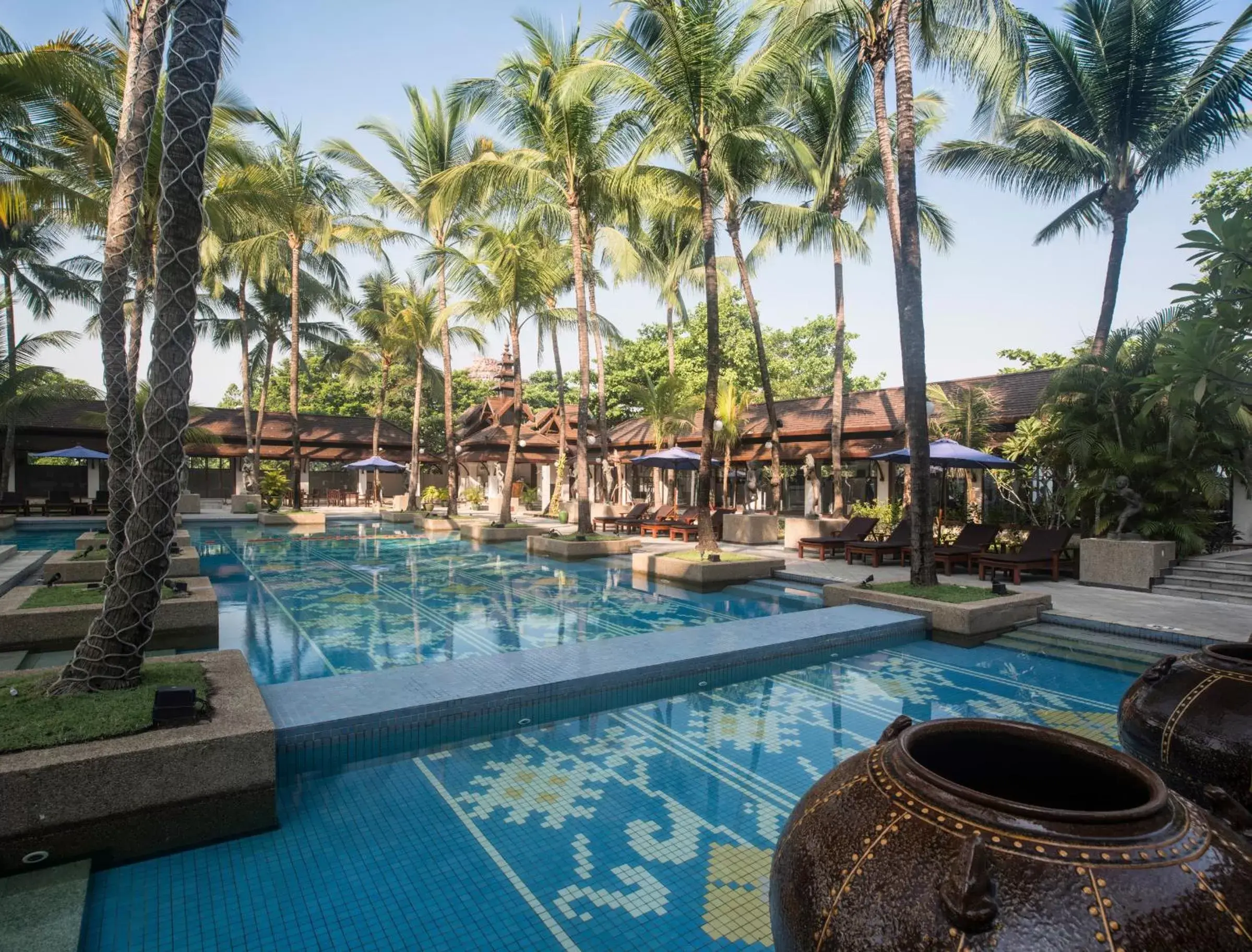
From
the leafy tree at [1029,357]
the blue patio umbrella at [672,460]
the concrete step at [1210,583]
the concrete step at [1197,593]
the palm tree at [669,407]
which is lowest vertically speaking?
the concrete step at [1197,593]

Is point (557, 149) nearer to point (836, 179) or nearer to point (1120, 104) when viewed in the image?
point (836, 179)

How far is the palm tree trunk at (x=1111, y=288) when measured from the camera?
14.1m

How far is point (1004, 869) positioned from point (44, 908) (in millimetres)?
3736

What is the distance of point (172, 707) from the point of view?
393 cm

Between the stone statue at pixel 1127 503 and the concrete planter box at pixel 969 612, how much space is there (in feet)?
12.4

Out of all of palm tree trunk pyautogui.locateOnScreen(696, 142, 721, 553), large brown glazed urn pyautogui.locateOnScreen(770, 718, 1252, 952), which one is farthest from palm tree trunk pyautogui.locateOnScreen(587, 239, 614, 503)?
large brown glazed urn pyautogui.locateOnScreen(770, 718, 1252, 952)

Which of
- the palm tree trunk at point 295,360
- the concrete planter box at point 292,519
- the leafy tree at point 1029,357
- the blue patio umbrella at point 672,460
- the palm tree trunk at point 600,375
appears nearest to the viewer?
the blue patio umbrella at point 672,460

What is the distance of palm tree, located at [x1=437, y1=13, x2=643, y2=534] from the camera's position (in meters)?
15.7

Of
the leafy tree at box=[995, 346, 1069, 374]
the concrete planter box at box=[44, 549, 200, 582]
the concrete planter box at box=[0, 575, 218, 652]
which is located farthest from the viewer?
the leafy tree at box=[995, 346, 1069, 374]

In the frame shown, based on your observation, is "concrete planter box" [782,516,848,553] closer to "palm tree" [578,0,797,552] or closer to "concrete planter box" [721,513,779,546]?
"concrete planter box" [721,513,779,546]

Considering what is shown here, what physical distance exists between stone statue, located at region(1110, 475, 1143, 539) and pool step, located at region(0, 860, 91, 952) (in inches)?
539

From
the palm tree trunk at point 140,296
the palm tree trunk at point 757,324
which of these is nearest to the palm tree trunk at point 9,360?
the palm tree trunk at point 140,296

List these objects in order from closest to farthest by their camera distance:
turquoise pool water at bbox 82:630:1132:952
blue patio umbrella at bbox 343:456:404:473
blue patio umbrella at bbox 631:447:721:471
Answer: turquoise pool water at bbox 82:630:1132:952 → blue patio umbrella at bbox 631:447:721:471 → blue patio umbrella at bbox 343:456:404:473

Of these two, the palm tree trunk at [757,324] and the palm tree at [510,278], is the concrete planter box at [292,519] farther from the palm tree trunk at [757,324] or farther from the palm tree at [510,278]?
the palm tree trunk at [757,324]
